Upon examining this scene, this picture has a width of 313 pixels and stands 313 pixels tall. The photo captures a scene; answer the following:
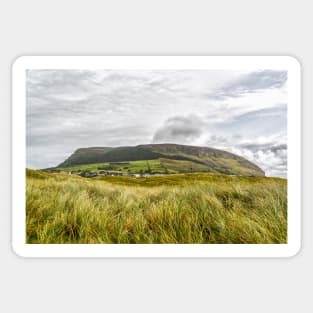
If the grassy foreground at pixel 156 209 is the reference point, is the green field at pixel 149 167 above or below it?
above

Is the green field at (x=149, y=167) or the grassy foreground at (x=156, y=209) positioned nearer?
the grassy foreground at (x=156, y=209)

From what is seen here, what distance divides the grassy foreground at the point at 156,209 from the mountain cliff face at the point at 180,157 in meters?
0.09

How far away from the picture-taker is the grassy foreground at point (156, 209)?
234 cm

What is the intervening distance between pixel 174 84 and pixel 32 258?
205 cm

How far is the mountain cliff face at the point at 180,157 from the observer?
245cm

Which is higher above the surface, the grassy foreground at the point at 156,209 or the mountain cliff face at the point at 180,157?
the mountain cliff face at the point at 180,157

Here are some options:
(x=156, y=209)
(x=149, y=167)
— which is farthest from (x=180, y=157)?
(x=156, y=209)

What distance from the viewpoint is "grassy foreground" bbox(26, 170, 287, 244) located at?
2344mm

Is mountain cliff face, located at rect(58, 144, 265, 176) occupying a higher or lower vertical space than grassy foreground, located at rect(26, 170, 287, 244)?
higher

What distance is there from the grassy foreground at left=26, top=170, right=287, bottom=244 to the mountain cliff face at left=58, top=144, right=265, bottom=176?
0.31ft
